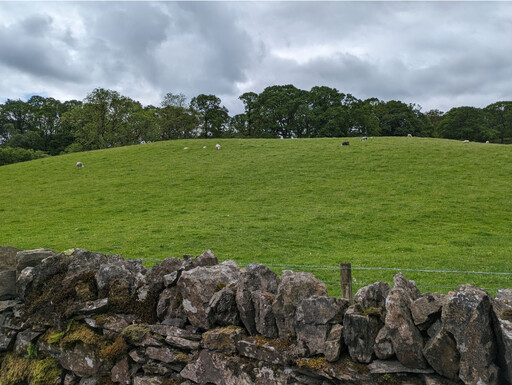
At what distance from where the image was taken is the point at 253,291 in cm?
435

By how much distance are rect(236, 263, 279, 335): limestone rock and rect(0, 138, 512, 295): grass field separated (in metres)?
3.17

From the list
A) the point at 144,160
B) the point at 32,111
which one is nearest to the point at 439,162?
the point at 144,160

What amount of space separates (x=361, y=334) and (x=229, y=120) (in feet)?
283

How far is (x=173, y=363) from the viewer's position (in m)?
4.50

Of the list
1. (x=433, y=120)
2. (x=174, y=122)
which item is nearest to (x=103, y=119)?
(x=174, y=122)

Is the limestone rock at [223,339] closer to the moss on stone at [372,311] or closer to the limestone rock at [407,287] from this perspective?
the moss on stone at [372,311]

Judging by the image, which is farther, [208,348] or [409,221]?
[409,221]

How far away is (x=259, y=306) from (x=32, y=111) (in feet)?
344

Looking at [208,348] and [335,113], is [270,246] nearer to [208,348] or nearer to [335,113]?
[208,348]

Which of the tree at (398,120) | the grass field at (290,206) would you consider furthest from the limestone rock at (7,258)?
the tree at (398,120)

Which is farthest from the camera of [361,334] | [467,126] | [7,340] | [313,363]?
[467,126]

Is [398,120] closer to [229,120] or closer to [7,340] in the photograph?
[229,120]

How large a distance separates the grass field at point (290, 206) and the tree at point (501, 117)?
5949cm

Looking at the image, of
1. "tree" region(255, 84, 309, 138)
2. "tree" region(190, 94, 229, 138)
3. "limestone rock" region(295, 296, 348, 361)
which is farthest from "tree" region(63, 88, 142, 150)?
"limestone rock" region(295, 296, 348, 361)
